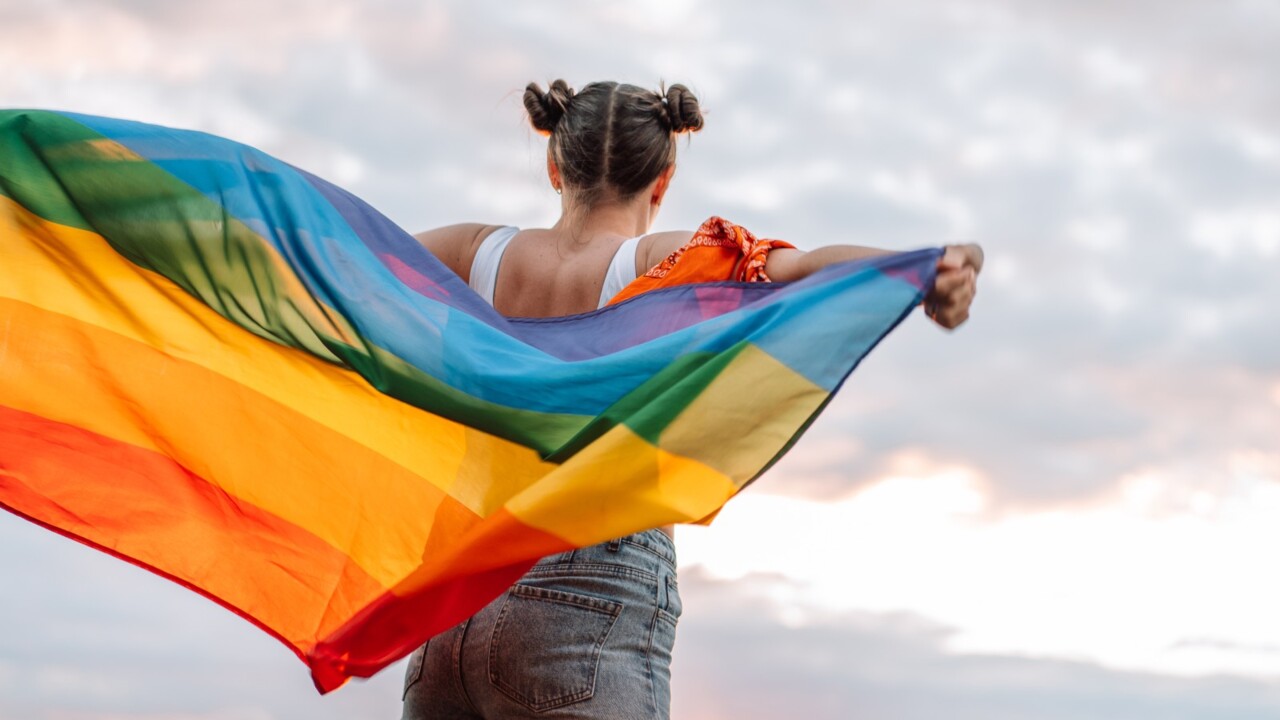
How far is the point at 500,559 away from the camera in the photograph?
249 centimetres

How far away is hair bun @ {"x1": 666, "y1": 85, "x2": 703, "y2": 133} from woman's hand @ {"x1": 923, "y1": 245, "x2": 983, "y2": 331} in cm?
88

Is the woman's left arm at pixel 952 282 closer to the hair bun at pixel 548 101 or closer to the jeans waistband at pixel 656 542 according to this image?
the jeans waistband at pixel 656 542

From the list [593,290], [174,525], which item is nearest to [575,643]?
[593,290]

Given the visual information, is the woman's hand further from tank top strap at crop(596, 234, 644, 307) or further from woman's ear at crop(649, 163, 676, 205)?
woman's ear at crop(649, 163, 676, 205)

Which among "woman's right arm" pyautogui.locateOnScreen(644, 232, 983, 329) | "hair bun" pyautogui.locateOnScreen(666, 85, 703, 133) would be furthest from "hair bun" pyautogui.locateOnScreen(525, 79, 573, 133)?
"woman's right arm" pyautogui.locateOnScreen(644, 232, 983, 329)

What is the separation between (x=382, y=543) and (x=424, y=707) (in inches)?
14.8

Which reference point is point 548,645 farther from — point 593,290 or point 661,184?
point 661,184

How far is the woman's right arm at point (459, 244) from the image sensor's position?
3.27 metres

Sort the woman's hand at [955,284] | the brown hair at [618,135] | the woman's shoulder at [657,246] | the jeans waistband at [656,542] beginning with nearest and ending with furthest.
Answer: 1. the woman's hand at [955,284]
2. the jeans waistband at [656,542]
3. the woman's shoulder at [657,246]
4. the brown hair at [618,135]

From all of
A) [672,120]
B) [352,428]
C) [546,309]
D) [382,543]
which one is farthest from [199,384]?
[672,120]

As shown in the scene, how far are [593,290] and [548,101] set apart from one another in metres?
0.59

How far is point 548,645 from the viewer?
8.56 feet

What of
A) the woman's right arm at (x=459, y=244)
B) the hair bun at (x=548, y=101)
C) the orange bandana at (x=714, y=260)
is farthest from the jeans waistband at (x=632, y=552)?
the hair bun at (x=548, y=101)

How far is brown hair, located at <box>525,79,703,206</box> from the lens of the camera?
126 inches
